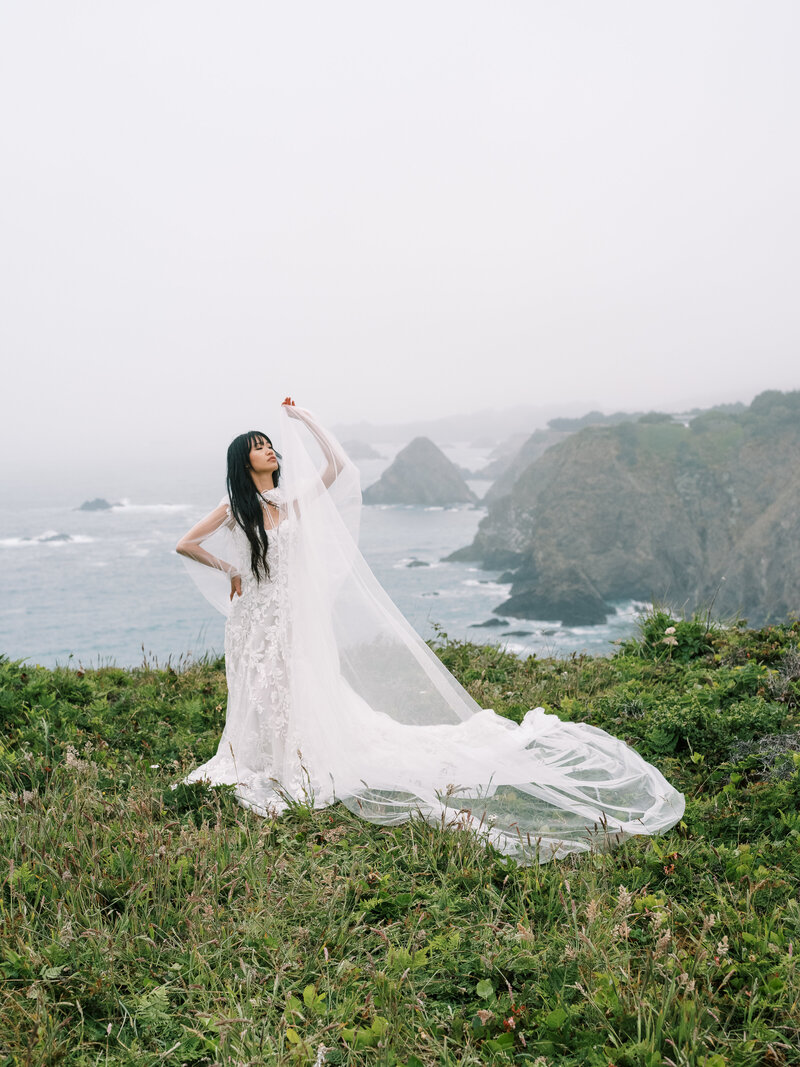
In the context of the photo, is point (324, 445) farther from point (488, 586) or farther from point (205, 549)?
point (488, 586)

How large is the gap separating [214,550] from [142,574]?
167ft

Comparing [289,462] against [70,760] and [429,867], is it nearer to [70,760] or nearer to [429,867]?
[70,760]

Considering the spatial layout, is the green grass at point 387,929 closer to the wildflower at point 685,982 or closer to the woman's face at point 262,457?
the wildflower at point 685,982

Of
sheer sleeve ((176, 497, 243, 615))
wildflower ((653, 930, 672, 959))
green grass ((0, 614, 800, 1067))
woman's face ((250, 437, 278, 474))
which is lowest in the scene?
green grass ((0, 614, 800, 1067))

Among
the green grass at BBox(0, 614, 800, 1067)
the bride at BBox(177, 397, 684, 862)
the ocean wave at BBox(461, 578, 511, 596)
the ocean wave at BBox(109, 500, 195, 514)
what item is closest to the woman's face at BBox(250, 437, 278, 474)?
the bride at BBox(177, 397, 684, 862)

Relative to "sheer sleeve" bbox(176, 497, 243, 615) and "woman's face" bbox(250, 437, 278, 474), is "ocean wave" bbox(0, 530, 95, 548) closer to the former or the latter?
"sheer sleeve" bbox(176, 497, 243, 615)

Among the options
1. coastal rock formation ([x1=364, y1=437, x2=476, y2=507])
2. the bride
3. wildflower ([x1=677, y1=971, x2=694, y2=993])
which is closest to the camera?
wildflower ([x1=677, y1=971, x2=694, y2=993])

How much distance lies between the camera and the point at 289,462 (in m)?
5.65

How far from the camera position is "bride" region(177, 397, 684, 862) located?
204 inches

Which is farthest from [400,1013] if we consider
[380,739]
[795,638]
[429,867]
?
[795,638]

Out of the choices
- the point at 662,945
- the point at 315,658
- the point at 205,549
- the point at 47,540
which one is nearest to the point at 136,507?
the point at 47,540

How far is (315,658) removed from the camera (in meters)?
5.48

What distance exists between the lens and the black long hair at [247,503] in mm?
5484

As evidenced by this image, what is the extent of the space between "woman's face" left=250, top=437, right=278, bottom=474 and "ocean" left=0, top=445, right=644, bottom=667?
2427 cm
